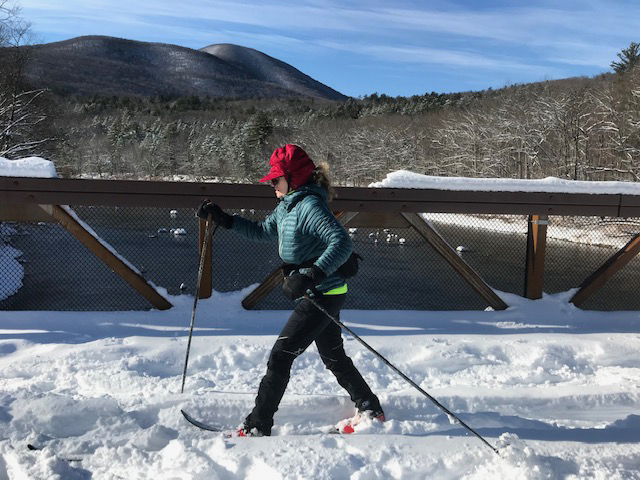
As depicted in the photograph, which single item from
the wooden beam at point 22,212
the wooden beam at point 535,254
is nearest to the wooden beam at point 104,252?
the wooden beam at point 22,212

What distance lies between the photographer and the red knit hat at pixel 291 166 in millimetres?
3172

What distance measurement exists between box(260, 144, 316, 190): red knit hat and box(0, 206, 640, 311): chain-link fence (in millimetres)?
4142

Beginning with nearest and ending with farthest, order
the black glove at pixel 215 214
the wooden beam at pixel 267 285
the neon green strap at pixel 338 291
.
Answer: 1. the neon green strap at pixel 338 291
2. the black glove at pixel 215 214
3. the wooden beam at pixel 267 285

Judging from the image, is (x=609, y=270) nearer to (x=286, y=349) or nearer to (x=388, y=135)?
(x=286, y=349)

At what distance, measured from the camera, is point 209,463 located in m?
2.85

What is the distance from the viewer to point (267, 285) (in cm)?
569

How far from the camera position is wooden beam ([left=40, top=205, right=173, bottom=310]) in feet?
17.5

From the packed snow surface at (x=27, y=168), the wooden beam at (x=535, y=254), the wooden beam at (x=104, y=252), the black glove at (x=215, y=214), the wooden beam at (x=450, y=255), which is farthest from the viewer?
the wooden beam at (x=535, y=254)

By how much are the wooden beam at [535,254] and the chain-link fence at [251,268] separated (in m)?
0.81

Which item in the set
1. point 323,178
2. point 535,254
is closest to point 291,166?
point 323,178

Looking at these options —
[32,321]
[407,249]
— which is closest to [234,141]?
[407,249]

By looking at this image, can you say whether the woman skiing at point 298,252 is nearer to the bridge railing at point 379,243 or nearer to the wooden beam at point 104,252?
the bridge railing at point 379,243

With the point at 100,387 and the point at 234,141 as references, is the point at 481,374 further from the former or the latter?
the point at 234,141

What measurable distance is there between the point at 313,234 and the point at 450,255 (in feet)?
10.2
